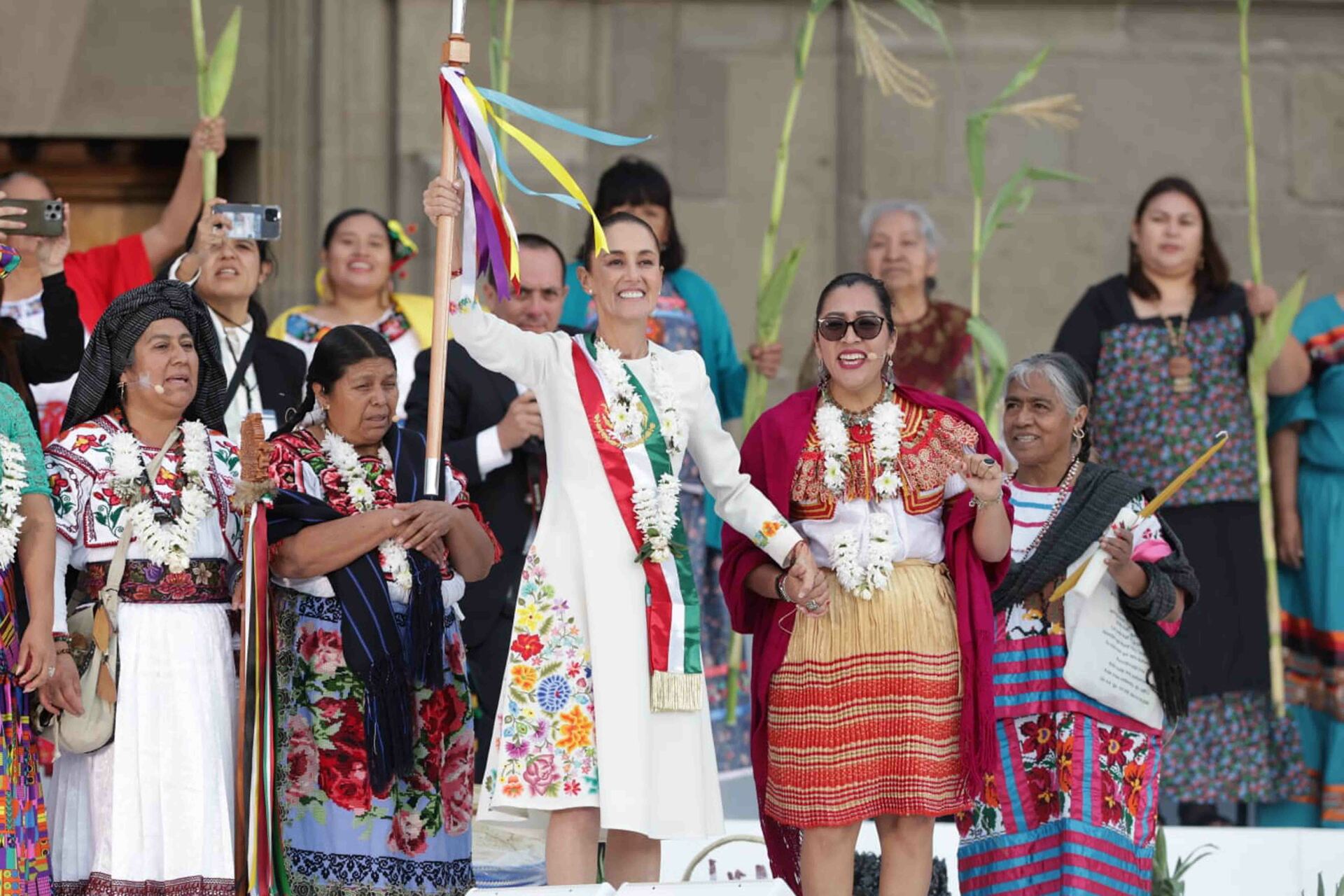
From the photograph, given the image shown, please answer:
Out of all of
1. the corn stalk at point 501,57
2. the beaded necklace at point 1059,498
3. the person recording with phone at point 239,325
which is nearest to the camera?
the beaded necklace at point 1059,498

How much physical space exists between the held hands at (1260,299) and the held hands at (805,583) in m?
2.65

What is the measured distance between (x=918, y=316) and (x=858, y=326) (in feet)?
7.15

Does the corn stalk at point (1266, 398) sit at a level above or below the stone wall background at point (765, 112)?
below

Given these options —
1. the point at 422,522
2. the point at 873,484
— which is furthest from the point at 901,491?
the point at 422,522

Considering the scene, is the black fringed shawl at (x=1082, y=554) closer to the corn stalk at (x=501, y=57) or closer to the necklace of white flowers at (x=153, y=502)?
the necklace of white flowers at (x=153, y=502)

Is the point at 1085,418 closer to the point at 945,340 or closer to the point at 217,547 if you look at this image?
the point at 945,340

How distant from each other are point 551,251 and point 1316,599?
112 inches

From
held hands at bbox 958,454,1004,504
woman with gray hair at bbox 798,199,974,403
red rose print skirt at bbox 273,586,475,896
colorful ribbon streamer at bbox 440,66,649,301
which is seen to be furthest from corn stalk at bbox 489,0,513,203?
held hands at bbox 958,454,1004,504

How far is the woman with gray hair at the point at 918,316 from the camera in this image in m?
7.54

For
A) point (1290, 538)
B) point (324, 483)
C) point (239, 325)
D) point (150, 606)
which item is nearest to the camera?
point (150, 606)

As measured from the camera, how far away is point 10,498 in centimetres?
523

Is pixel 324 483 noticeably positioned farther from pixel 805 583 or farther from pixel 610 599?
pixel 805 583

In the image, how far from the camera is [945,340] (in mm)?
7582

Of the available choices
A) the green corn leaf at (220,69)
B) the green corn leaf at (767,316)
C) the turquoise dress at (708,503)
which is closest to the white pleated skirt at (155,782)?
the green corn leaf at (220,69)
